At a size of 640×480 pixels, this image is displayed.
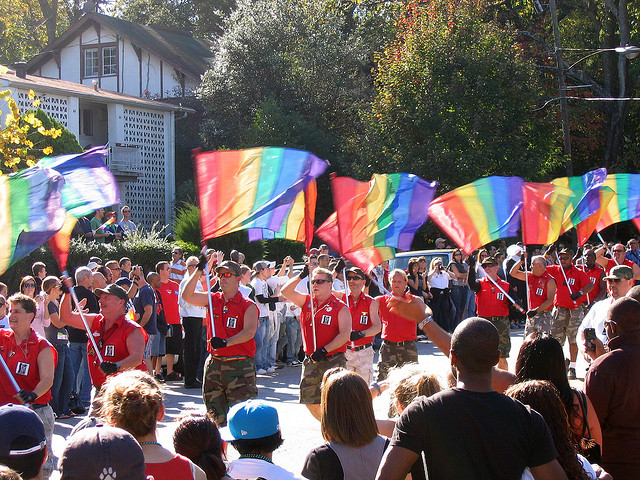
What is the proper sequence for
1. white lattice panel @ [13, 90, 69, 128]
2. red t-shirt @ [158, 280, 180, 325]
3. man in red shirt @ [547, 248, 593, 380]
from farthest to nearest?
white lattice panel @ [13, 90, 69, 128] → man in red shirt @ [547, 248, 593, 380] → red t-shirt @ [158, 280, 180, 325]

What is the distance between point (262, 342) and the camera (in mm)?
14305

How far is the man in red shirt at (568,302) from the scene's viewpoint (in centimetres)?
1340

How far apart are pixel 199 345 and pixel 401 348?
427 centimetres

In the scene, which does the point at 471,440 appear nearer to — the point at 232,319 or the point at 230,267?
the point at 232,319

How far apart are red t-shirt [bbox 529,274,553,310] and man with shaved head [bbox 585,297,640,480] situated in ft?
25.2

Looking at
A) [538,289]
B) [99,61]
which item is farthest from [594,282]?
[99,61]

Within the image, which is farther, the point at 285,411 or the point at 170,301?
the point at 170,301

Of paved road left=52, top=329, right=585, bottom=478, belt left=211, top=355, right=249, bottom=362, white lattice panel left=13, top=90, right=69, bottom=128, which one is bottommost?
paved road left=52, top=329, right=585, bottom=478

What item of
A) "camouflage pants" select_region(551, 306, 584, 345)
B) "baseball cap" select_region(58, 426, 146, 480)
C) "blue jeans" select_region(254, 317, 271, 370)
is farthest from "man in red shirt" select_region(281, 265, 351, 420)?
"camouflage pants" select_region(551, 306, 584, 345)

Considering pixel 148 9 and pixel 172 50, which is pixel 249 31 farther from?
pixel 148 9

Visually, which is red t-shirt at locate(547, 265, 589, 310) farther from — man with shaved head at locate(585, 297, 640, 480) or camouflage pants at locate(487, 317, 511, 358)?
man with shaved head at locate(585, 297, 640, 480)

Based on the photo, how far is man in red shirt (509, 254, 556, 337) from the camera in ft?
40.7

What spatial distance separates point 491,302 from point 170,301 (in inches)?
199

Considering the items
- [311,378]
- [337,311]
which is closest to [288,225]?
[337,311]
